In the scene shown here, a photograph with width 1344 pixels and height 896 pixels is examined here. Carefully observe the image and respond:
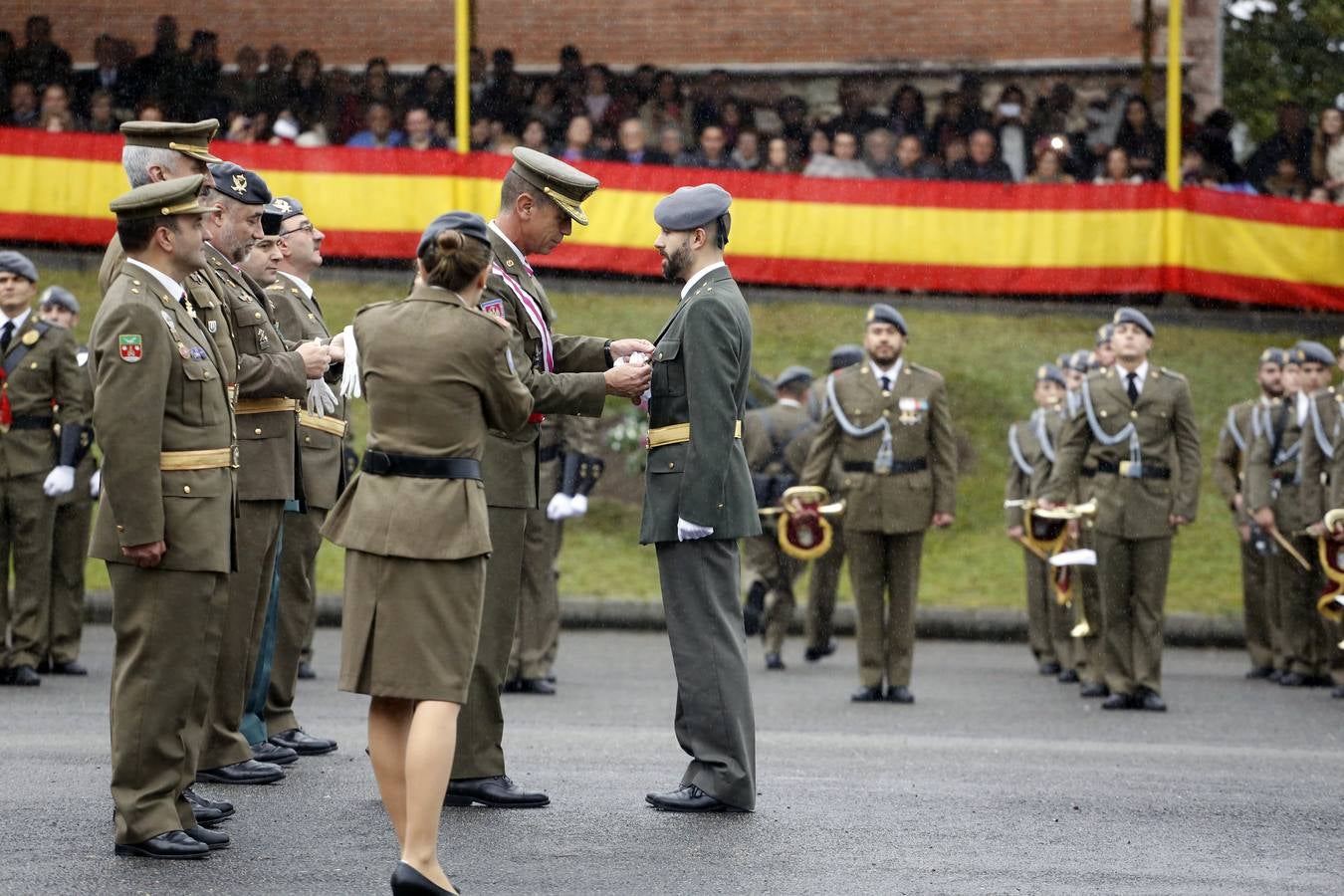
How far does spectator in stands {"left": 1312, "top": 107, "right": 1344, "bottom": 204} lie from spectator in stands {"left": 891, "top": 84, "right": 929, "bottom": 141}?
4022 millimetres

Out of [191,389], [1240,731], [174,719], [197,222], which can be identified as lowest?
[1240,731]

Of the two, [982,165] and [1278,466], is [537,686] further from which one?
[982,165]

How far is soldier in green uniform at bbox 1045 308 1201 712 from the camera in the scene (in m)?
11.8

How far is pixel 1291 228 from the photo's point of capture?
784 inches

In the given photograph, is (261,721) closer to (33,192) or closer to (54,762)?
(54,762)

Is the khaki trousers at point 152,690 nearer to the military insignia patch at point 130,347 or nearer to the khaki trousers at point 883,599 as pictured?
the military insignia patch at point 130,347

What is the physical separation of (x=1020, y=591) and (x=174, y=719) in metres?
11.0

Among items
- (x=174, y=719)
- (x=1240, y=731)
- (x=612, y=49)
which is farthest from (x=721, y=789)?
(x=612, y=49)

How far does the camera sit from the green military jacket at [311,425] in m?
8.75

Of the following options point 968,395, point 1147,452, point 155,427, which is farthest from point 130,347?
point 968,395

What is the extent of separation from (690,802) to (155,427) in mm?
2298

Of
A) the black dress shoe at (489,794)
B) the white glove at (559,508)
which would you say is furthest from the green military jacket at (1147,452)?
the black dress shoe at (489,794)

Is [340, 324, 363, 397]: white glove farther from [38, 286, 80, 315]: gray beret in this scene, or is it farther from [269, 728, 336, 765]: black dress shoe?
[38, 286, 80, 315]: gray beret

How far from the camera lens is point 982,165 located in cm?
2069
